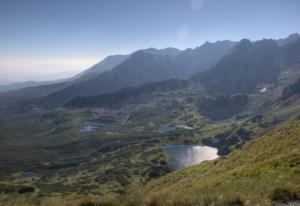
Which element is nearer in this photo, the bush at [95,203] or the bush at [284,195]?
the bush at [284,195]

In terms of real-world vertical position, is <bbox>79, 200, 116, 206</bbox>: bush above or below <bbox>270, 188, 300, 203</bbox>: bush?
below

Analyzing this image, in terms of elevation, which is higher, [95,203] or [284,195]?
[284,195]

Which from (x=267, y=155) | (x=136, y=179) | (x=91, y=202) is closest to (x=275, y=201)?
(x=91, y=202)

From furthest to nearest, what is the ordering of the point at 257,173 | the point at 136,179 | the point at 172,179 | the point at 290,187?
1. the point at 136,179
2. the point at 172,179
3. the point at 257,173
4. the point at 290,187

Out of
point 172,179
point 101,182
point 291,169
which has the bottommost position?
point 101,182

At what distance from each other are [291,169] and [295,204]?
898cm

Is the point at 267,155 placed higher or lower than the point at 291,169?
lower

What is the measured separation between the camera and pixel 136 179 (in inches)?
7815

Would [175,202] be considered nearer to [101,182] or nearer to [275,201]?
[275,201]

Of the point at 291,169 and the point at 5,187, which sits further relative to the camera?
the point at 5,187

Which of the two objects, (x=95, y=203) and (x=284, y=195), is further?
(x=95, y=203)

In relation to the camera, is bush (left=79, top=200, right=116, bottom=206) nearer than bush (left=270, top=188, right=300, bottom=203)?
No

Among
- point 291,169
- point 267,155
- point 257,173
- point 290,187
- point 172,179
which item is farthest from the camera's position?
point 172,179

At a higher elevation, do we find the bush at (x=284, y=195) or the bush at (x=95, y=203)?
the bush at (x=284, y=195)
